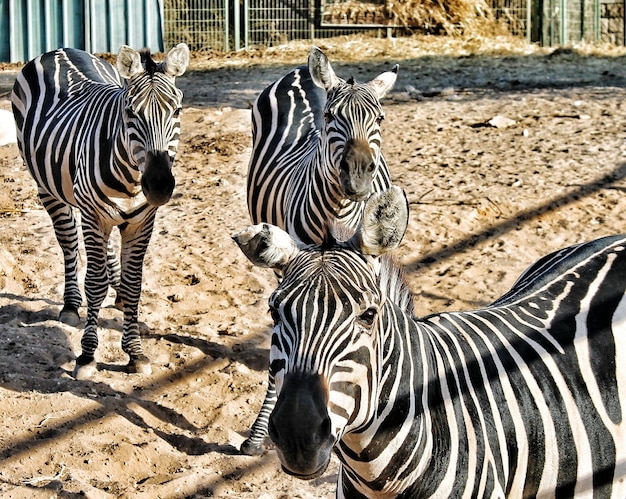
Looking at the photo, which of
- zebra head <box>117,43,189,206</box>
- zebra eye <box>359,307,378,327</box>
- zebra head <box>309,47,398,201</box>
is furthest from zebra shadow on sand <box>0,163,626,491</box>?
zebra eye <box>359,307,378,327</box>

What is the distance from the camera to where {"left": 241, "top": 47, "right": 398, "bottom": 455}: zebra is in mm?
5723

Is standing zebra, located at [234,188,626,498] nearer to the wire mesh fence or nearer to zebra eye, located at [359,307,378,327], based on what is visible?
zebra eye, located at [359,307,378,327]

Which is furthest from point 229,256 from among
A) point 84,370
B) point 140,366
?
point 84,370

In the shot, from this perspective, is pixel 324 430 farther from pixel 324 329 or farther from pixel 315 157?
pixel 315 157

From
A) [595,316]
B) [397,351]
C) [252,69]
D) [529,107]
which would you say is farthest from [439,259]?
[252,69]

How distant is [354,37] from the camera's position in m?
16.9

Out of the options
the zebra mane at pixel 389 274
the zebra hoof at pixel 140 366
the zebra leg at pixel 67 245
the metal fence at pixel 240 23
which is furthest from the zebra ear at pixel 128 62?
the metal fence at pixel 240 23

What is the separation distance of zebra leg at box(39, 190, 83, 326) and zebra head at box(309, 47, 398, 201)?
283 centimetres

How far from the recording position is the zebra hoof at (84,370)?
22.2ft

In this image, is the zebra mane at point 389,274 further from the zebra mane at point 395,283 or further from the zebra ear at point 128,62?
the zebra ear at point 128,62

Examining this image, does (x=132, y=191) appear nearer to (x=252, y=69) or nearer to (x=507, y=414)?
(x=507, y=414)

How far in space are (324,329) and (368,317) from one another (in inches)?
6.4

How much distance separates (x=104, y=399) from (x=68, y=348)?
3.14 ft

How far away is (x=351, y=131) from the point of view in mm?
5730
